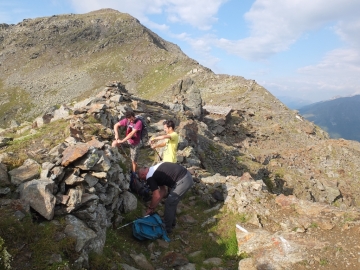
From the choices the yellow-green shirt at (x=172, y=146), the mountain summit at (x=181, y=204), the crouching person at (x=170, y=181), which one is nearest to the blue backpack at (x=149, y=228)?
the mountain summit at (x=181, y=204)

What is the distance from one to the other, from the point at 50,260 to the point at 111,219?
3.67m

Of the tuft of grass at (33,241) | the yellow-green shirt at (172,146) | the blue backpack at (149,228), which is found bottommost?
the blue backpack at (149,228)

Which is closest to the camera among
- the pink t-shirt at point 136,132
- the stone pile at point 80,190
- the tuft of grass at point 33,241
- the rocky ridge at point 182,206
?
the tuft of grass at point 33,241

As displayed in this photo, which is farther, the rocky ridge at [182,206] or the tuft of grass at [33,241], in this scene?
the rocky ridge at [182,206]

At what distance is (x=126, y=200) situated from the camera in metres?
10.5

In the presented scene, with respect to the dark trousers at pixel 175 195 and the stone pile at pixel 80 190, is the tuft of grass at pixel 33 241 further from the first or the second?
the dark trousers at pixel 175 195

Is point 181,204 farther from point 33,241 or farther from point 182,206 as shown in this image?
point 33,241

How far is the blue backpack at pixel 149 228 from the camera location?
9359 mm

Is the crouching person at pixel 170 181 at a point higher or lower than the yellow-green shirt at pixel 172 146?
lower

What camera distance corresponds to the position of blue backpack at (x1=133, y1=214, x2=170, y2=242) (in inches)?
368

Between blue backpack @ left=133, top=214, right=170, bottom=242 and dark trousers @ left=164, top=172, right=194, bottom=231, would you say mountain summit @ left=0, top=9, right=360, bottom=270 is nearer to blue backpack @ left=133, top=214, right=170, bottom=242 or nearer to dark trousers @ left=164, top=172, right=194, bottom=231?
blue backpack @ left=133, top=214, right=170, bottom=242

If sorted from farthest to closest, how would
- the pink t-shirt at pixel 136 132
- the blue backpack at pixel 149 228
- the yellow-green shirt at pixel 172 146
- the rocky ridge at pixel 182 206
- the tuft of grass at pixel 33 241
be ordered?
the pink t-shirt at pixel 136 132 → the yellow-green shirt at pixel 172 146 → the blue backpack at pixel 149 228 → the rocky ridge at pixel 182 206 → the tuft of grass at pixel 33 241

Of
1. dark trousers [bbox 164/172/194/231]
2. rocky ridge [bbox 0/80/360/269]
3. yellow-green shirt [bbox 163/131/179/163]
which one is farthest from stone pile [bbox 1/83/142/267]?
yellow-green shirt [bbox 163/131/179/163]

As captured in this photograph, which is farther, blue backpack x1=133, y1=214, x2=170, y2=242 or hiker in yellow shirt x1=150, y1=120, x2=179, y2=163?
hiker in yellow shirt x1=150, y1=120, x2=179, y2=163
